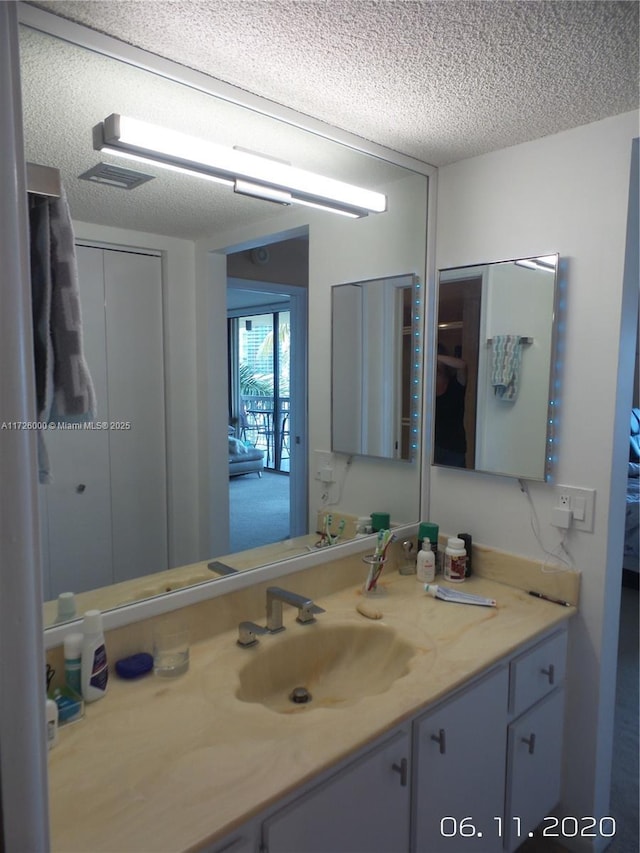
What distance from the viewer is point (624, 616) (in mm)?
3658

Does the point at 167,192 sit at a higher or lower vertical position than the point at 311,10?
lower

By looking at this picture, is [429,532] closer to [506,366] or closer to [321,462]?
[321,462]

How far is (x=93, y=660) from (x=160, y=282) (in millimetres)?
970

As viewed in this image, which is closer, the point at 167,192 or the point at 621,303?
the point at 167,192

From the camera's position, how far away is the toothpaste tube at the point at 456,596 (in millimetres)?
1796

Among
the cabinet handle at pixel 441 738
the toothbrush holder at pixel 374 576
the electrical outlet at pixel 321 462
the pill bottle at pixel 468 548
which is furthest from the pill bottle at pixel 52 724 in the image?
the pill bottle at pixel 468 548

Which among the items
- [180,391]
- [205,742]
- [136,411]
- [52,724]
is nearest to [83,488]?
[136,411]

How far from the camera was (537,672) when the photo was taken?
5.51 ft

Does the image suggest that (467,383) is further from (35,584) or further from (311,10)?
(35,584)

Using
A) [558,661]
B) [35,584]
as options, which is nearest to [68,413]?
[35,584]

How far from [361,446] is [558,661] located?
0.96 metres

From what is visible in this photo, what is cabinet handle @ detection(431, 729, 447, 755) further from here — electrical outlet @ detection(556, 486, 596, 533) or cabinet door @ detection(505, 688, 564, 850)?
electrical outlet @ detection(556, 486, 596, 533)

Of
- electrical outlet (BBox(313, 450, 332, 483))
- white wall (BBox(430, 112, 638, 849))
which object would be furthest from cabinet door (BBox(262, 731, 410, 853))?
electrical outlet (BBox(313, 450, 332, 483))

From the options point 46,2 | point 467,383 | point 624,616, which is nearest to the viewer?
point 46,2
